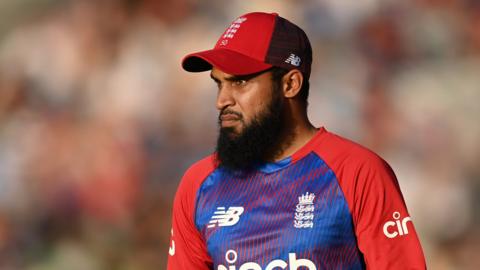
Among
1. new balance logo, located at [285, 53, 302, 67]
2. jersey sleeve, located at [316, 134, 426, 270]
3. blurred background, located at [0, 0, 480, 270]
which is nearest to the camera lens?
jersey sleeve, located at [316, 134, 426, 270]

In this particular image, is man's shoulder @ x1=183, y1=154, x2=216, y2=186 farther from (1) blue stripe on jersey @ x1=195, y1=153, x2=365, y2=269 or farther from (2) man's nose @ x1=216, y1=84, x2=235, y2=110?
(2) man's nose @ x1=216, y1=84, x2=235, y2=110

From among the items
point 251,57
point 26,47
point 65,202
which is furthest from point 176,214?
point 26,47

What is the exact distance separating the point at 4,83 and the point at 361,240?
3.68 metres

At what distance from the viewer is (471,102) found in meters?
5.62

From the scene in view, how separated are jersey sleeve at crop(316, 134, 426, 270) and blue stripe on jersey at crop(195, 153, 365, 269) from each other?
36 mm

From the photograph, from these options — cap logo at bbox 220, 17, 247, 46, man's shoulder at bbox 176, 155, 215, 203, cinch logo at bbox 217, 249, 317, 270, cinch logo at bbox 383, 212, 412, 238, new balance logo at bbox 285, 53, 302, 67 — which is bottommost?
cinch logo at bbox 217, 249, 317, 270

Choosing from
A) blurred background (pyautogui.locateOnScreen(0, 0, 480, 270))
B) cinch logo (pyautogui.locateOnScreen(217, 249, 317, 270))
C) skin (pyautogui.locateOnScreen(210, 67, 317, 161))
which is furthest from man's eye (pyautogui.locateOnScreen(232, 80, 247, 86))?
blurred background (pyautogui.locateOnScreen(0, 0, 480, 270))

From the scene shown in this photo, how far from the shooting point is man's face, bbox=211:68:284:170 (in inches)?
112

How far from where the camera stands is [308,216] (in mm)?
2738

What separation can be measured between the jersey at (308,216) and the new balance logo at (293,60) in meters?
0.22

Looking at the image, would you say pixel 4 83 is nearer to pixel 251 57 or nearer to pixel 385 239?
pixel 251 57

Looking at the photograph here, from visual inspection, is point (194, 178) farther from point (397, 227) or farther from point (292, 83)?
point (397, 227)

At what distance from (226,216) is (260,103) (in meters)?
0.36

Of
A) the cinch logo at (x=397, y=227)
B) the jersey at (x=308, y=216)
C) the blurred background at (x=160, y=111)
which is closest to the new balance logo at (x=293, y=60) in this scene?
the jersey at (x=308, y=216)
